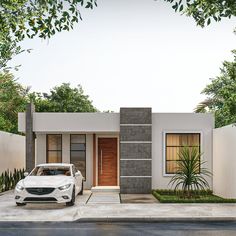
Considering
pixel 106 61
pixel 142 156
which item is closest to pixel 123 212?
pixel 142 156

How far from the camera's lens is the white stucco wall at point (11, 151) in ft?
78.0

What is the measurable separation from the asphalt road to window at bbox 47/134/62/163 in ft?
35.3

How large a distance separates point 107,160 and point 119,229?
12362 mm

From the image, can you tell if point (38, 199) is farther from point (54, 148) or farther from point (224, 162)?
point (54, 148)

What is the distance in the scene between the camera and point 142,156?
21484 mm

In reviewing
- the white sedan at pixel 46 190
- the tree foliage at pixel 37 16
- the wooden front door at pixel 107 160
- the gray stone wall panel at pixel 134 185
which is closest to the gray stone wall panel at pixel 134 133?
the gray stone wall panel at pixel 134 185

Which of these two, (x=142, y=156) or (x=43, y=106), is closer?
(x=142, y=156)

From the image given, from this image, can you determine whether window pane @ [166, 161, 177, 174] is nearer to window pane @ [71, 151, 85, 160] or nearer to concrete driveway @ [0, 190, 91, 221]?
window pane @ [71, 151, 85, 160]

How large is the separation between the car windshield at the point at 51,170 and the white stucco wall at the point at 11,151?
16.7 feet

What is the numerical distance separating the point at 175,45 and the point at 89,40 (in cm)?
491

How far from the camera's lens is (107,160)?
24531 mm

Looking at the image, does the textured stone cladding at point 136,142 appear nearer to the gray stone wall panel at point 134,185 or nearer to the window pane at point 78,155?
the gray stone wall panel at point 134,185

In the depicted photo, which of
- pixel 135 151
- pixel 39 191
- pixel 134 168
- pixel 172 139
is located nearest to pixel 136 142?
pixel 135 151

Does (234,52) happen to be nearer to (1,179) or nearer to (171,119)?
(171,119)
